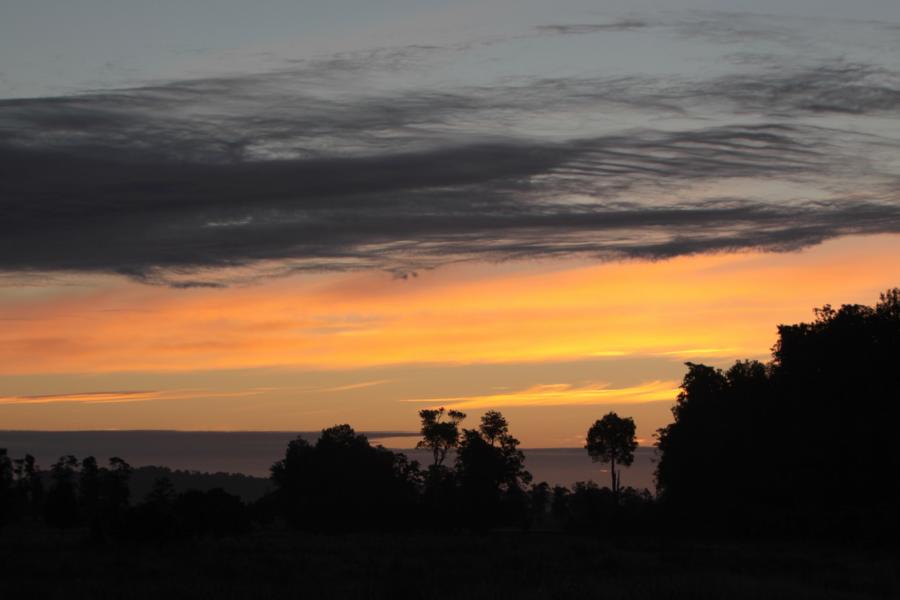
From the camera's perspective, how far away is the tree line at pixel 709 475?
210 feet

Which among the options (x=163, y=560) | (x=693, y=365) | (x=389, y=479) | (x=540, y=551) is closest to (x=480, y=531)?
(x=389, y=479)

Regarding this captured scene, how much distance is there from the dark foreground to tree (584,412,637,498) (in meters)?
63.9

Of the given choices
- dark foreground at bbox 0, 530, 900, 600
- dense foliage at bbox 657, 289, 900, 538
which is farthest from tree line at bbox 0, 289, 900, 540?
dark foreground at bbox 0, 530, 900, 600

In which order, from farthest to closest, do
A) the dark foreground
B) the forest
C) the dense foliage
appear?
the dense foliage → the forest → the dark foreground

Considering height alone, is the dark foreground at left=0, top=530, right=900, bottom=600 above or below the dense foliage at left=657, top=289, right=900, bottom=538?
below

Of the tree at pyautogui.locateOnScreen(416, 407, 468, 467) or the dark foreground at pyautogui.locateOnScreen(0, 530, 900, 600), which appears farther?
the tree at pyautogui.locateOnScreen(416, 407, 468, 467)

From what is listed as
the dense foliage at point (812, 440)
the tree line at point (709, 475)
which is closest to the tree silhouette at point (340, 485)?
the tree line at point (709, 475)

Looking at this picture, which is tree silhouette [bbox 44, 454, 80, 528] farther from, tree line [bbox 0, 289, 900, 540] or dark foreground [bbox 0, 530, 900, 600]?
dark foreground [bbox 0, 530, 900, 600]

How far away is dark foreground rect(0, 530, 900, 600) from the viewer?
29141mm

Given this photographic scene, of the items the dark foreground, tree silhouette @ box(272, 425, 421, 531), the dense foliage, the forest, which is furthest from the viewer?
tree silhouette @ box(272, 425, 421, 531)

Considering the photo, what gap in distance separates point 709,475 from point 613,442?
4044cm

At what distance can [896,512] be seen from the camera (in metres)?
60.7

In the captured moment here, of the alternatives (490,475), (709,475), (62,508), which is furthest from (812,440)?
(62,508)

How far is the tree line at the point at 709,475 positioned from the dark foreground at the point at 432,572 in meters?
8.69
